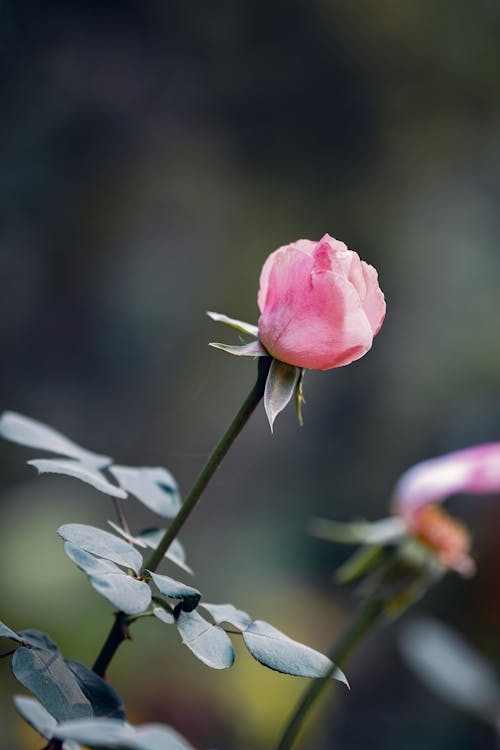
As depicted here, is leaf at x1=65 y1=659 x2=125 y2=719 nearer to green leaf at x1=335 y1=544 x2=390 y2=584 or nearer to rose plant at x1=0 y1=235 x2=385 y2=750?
rose plant at x1=0 y1=235 x2=385 y2=750

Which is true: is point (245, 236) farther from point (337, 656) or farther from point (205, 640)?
point (205, 640)

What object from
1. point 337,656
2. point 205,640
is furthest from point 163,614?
point 337,656

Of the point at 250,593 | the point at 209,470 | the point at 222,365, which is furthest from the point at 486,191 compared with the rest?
the point at 209,470

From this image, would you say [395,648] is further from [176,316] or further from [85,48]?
[85,48]

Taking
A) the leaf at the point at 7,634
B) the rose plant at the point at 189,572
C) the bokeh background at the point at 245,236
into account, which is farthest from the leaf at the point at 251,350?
the bokeh background at the point at 245,236

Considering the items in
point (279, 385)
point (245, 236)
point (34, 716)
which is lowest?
point (34, 716)

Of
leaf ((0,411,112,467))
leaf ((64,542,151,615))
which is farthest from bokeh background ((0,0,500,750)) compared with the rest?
leaf ((64,542,151,615))
